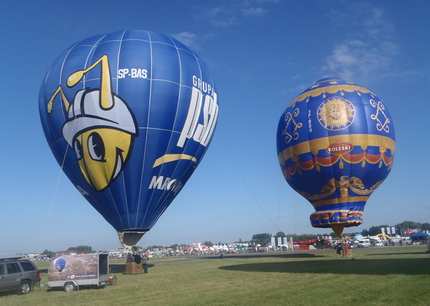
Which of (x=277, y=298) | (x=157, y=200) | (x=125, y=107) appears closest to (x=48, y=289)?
(x=157, y=200)

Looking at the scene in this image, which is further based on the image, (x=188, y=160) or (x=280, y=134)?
(x=280, y=134)

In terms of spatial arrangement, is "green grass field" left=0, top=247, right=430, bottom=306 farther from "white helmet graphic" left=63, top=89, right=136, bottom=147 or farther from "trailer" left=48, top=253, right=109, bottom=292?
"white helmet graphic" left=63, top=89, right=136, bottom=147

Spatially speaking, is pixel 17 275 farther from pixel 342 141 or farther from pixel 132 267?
pixel 342 141

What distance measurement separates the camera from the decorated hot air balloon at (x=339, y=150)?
34312 millimetres

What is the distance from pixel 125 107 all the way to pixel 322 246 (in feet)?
164

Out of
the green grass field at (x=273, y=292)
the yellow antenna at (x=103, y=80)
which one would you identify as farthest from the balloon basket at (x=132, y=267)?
the yellow antenna at (x=103, y=80)

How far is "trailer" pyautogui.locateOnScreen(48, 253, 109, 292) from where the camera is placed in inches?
878

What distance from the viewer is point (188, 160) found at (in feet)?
100

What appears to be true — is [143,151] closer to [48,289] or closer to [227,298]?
[48,289]

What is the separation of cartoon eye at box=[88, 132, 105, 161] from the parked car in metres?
6.97

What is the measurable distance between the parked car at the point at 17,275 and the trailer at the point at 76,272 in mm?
1067

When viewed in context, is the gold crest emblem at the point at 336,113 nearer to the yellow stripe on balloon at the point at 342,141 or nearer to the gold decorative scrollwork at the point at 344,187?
the yellow stripe on balloon at the point at 342,141

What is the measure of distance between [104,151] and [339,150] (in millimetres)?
16381

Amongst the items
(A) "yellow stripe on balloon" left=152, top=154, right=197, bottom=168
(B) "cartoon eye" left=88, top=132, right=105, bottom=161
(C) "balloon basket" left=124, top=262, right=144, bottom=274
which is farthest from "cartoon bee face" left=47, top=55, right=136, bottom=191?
(C) "balloon basket" left=124, top=262, right=144, bottom=274
